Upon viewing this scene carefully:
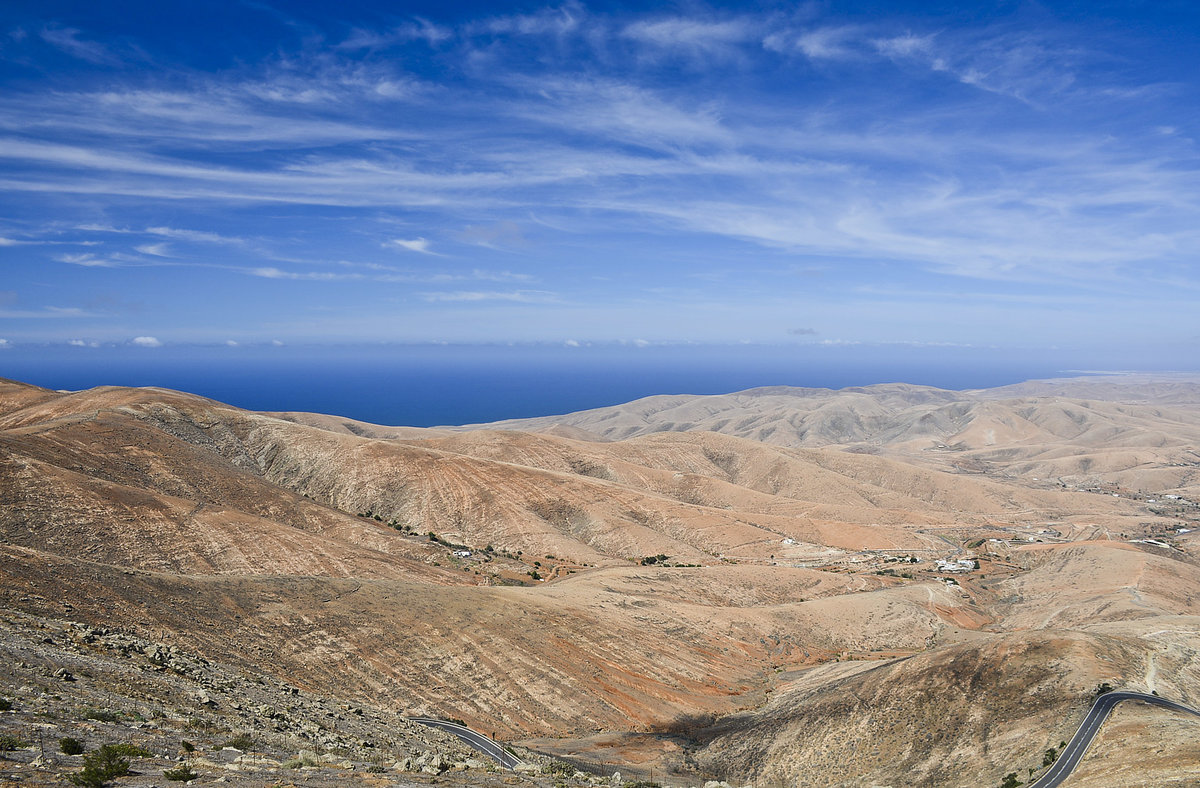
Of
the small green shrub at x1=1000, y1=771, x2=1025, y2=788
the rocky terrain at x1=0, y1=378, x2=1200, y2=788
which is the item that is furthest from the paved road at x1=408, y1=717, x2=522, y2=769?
the small green shrub at x1=1000, y1=771, x2=1025, y2=788

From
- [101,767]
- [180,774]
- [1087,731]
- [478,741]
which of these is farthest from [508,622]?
[1087,731]

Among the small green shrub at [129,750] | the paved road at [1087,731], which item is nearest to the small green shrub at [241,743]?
the small green shrub at [129,750]

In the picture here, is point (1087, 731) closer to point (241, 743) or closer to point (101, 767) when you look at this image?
point (241, 743)

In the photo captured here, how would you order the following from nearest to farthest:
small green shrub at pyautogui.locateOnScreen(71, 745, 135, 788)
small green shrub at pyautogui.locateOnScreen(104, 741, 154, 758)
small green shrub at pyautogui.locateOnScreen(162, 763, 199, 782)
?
small green shrub at pyautogui.locateOnScreen(71, 745, 135, 788) < small green shrub at pyautogui.locateOnScreen(162, 763, 199, 782) < small green shrub at pyautogui.locateOnScreen(104, 741, 154, 758)

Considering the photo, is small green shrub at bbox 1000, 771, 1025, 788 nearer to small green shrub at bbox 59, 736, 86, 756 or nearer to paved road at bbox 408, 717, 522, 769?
paved road at bbox 408, 717, 522, 769

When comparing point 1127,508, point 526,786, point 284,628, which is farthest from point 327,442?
point 1127,508

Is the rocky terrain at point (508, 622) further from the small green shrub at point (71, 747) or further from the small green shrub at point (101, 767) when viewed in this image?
the small green shrub at point (101, 767)
